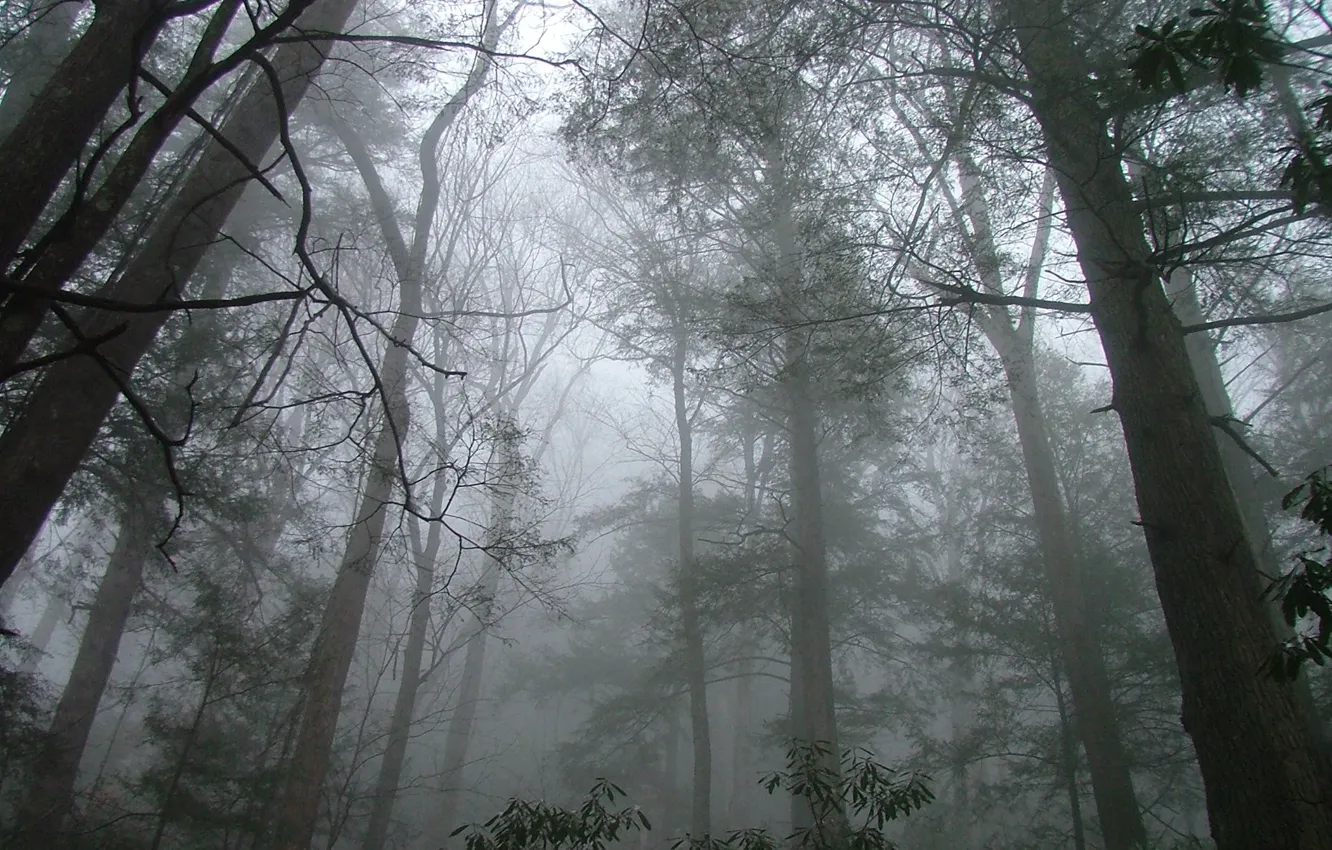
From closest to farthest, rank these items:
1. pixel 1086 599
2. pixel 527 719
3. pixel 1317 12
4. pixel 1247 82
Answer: pixel 1247 82 → pixel 1317 12 → pixel 1086 599 → pixel 527 719

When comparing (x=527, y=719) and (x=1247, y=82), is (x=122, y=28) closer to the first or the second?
(x=1247, y=82)

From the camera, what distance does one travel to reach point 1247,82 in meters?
2.50

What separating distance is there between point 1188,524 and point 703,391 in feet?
33.4

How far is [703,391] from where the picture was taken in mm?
13945

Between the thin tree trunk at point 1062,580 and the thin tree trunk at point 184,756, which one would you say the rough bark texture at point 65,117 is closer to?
the thin tree trunk at point 184,756

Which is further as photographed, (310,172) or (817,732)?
(310,172)

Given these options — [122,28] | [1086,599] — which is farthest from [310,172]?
[1086,599]

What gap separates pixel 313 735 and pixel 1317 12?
9341 millimetres

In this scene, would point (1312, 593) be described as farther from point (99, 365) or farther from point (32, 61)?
point (32, 61)

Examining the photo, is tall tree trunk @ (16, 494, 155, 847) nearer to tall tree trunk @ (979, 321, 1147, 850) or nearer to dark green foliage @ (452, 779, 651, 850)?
dark green foliage @ (452, 779, 651, 850)

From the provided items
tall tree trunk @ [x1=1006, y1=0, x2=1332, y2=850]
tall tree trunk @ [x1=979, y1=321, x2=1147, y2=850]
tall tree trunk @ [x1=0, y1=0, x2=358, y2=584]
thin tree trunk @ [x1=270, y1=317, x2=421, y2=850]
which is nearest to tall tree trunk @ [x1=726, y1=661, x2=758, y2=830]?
tall tree trunk @ [x1=979, y1=321, x2=1147, y2=850]

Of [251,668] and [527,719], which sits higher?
[527,719]

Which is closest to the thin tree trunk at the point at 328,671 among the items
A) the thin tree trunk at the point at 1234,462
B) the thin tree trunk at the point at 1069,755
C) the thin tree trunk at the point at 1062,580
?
the thin tree trunk at the point at 1062,580

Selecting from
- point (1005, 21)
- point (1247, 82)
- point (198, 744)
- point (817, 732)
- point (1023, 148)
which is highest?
point (1005, 21)
